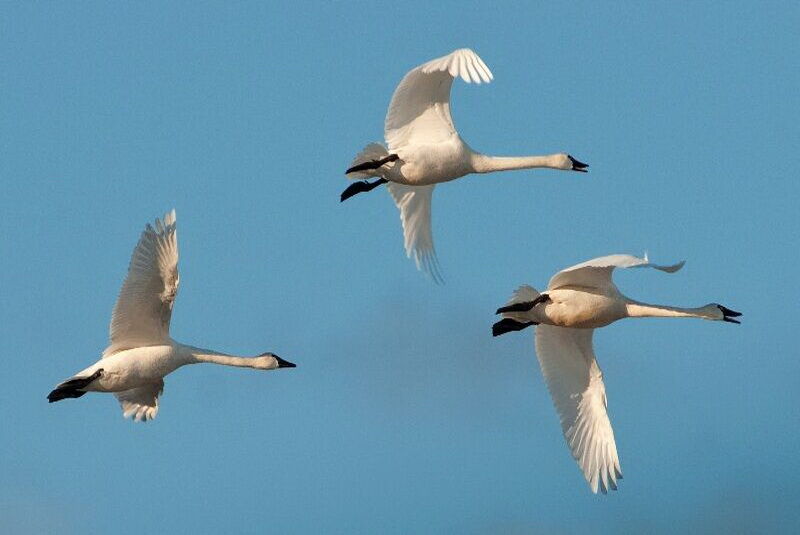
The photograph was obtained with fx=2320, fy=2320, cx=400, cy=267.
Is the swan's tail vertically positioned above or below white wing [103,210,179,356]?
above

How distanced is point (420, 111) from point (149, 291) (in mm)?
4198

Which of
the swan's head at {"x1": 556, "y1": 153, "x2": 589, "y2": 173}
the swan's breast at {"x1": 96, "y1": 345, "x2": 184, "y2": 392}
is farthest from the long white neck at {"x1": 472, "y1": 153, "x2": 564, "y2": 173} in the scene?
the swan's breast at {"x1": 96, "y1": 345, "x2": 184, "y2": 392}

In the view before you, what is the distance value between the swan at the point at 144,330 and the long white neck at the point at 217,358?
2 cm

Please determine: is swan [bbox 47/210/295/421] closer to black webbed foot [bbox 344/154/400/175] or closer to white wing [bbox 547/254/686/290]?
black webbed foot [bbox 344/154/400/175]

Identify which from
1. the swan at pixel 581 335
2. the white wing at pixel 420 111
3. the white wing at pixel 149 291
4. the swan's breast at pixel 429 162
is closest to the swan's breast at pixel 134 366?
the white wing at pixel 149 291

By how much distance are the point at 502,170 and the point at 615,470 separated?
13.6ft

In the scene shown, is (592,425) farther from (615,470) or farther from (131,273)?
(131,273)

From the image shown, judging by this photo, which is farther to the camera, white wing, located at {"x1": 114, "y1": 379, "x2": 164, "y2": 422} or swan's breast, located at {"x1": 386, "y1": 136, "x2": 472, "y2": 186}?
white wing, located at {"x1": 114, "y1": 379, "x2": 164, "y2": 422}

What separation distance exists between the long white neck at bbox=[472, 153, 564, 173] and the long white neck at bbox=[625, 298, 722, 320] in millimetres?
2627

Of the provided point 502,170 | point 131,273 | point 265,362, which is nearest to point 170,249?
point 131,273

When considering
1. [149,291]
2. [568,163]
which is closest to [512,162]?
[568,163]

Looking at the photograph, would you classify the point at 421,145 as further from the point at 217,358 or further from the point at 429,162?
the point at 217,358

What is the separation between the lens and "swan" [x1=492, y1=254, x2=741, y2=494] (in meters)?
27.8

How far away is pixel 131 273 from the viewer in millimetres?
27125
